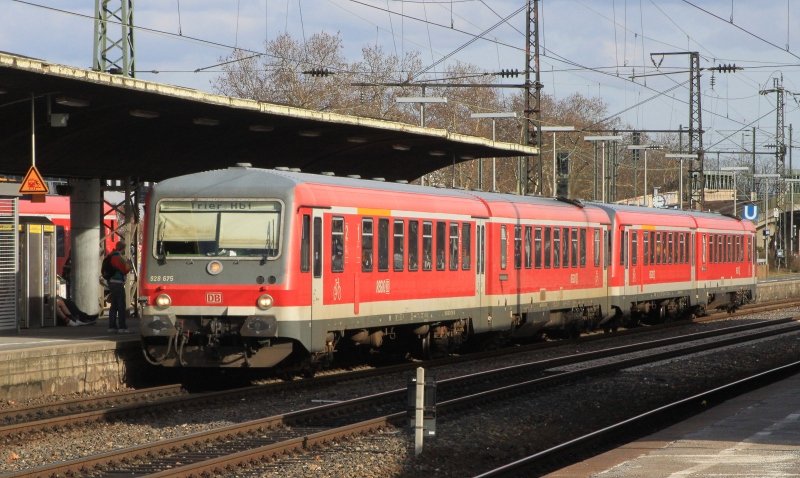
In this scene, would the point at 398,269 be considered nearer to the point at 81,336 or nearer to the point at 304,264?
the point at 304,264

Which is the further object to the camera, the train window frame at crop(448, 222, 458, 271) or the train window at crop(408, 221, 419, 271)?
the train window frame at crop(448, 222, 458, 271)

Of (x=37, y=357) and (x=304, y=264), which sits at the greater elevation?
(x=304, y=264)

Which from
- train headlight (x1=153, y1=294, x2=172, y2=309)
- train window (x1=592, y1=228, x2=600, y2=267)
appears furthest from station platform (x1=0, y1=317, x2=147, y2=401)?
train window (x1=592, y1=228, x2=600, y2=267)

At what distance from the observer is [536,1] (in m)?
40.1

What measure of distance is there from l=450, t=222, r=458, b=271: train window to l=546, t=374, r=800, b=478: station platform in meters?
7.88

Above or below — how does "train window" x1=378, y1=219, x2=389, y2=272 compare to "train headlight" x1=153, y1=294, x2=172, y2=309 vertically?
above

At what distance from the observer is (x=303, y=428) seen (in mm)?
15336

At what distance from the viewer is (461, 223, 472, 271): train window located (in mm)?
24028

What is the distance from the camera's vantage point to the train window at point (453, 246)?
23547mm

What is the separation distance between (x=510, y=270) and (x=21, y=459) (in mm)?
14501

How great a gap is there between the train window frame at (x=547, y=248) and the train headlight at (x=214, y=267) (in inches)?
439

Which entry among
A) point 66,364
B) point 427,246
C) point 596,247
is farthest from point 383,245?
point 596,247

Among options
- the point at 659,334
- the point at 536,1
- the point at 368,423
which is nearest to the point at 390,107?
the point at 536,1

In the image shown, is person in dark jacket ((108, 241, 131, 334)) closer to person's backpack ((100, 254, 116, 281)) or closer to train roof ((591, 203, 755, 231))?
person's backpack ((100, 254, 116, 281))
